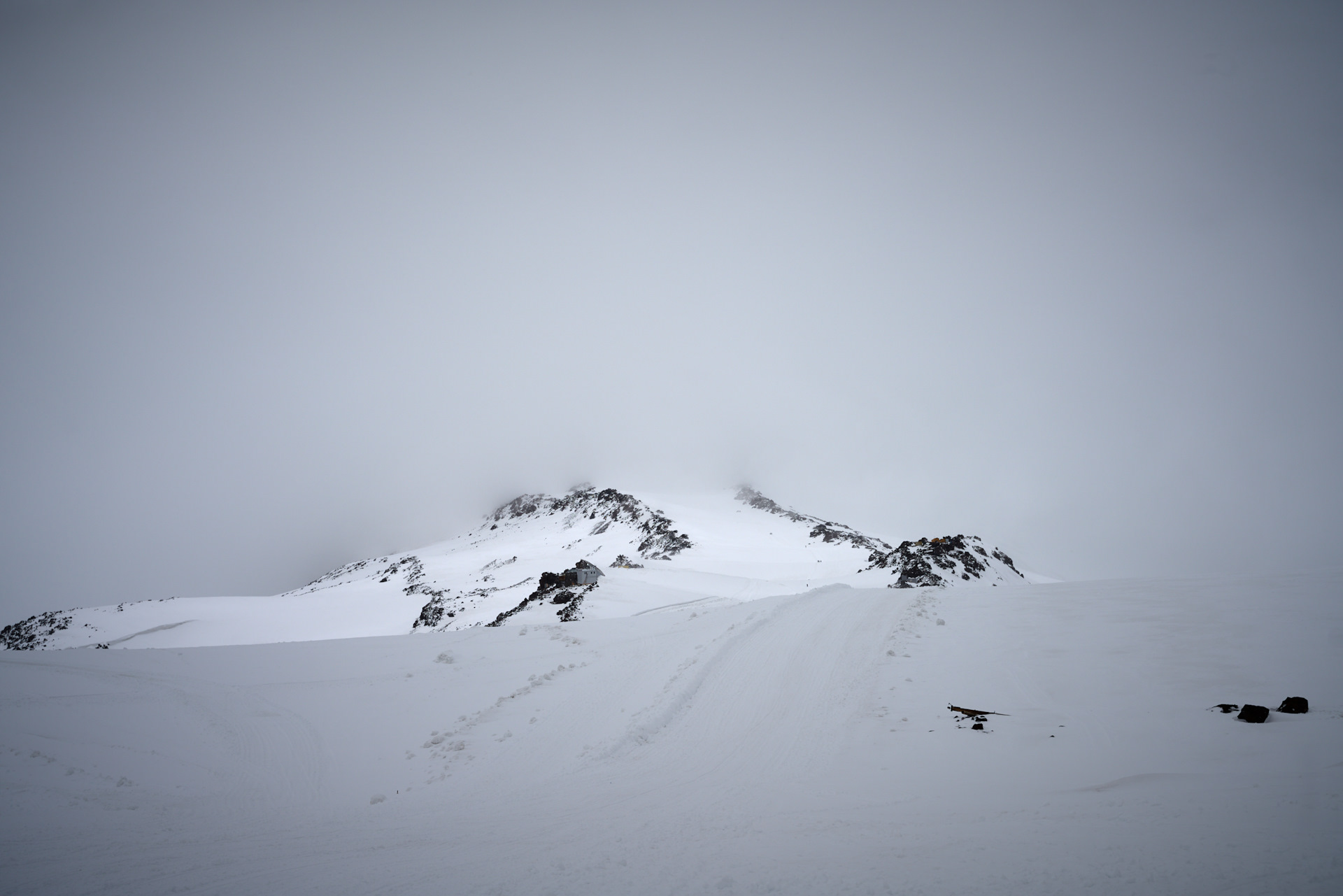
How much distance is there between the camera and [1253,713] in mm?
6344

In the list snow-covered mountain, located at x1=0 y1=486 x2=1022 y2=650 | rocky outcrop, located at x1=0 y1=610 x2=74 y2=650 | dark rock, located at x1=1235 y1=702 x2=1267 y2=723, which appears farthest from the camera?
rocky outcrop, located at x1=0 y1=610 x2=74 y2=650

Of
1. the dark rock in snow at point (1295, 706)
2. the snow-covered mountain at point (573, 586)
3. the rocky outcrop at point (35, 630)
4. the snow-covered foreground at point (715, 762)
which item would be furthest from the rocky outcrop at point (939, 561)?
the rocky outcrop at point (35, 630)

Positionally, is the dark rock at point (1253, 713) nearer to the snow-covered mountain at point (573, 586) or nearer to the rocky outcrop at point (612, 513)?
the snow-covered mountain at point (573, 586)

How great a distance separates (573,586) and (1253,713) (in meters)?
23.1

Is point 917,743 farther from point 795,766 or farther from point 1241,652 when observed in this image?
point 1241,652

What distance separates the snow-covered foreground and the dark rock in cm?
21

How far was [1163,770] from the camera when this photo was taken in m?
5.53

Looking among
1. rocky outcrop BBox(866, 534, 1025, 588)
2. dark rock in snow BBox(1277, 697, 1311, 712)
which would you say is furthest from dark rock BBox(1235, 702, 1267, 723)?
rocky outcrop BBox(866, 534, 1025, 588)

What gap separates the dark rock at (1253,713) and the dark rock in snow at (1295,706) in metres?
0.42

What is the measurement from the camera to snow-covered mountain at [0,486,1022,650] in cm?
2464

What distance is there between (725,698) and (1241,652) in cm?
833

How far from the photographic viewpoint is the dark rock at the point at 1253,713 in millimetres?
6316

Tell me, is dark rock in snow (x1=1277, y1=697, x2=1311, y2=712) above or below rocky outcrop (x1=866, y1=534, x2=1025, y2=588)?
below

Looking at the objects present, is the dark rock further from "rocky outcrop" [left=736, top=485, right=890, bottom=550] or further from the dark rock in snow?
"rocky outcrop" [left=736, top=485, right=890, bottom=550]
